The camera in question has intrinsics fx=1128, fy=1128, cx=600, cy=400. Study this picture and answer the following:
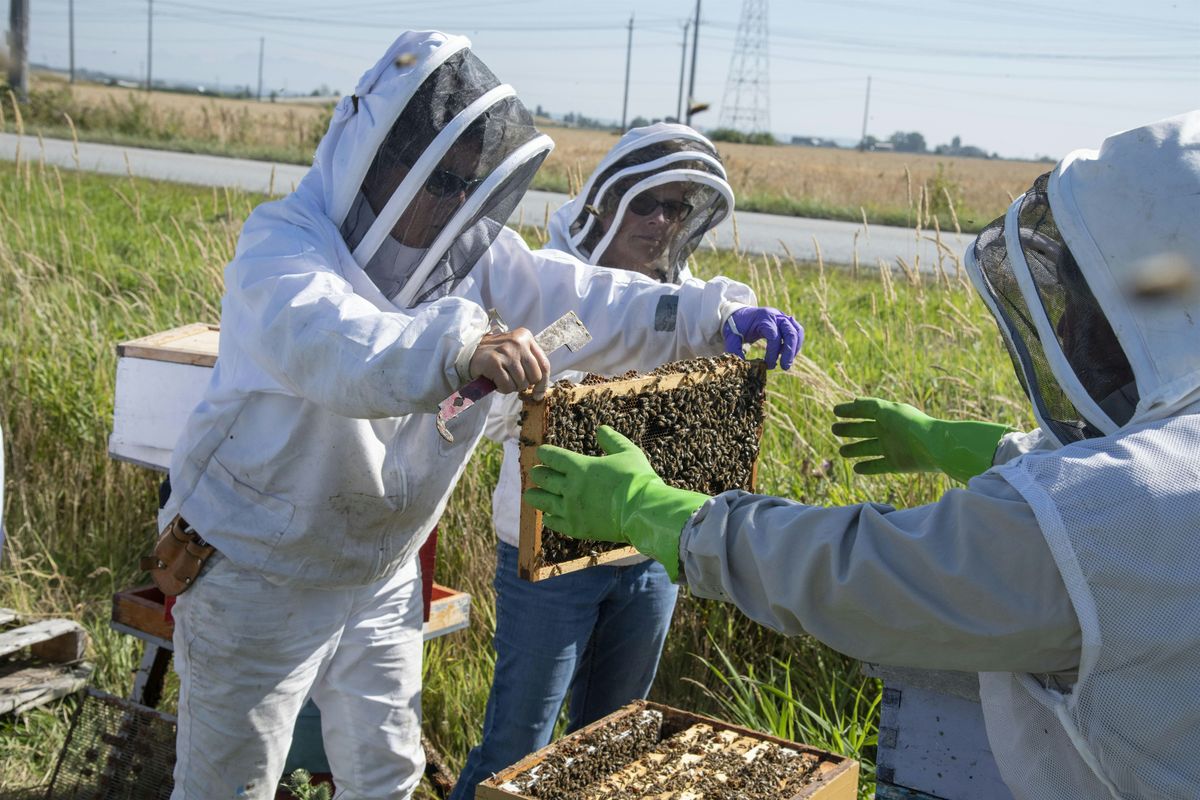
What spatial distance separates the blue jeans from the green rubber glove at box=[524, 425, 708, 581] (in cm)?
80

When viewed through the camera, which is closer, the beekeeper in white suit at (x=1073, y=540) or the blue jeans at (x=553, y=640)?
the beekeeper in white suit at (x=1073, y=540)

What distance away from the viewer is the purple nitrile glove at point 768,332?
11.7 ft

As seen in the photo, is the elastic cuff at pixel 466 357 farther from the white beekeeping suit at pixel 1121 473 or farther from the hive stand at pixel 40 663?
the hive stand at pixel 40 663

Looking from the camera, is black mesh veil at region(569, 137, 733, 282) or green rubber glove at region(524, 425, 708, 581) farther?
black mesh veil at region(569, 137, 733, 282)

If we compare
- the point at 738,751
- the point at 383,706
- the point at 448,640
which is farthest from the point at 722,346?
the point at 448,640

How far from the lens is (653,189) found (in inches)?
173

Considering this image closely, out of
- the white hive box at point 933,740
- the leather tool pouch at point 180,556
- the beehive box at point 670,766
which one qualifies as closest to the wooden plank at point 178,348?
the leather tool pouch at point 180,556

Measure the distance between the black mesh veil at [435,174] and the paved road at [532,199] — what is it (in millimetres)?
14241

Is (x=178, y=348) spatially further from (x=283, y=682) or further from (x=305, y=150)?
(x=305, y=150)

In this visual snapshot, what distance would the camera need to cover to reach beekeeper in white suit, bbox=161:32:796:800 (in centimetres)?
283

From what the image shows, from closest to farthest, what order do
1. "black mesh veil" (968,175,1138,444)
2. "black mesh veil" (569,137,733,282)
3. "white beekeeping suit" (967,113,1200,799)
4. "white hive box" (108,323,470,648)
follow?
1. "white beekeeping suit" (967,113,1200,799)
2. "black mesh veil" (968,175,1138,444)
3. "white hive box" (108,323,470,648)
4. "black mesh veil" (569,137,733,282)

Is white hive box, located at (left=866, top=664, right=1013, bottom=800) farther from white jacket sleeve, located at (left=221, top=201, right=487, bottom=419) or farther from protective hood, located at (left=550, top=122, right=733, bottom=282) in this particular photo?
protective hood, located at (left=550, top=122, right=733, bottom=282)

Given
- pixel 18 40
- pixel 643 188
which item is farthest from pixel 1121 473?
pixel 18 40

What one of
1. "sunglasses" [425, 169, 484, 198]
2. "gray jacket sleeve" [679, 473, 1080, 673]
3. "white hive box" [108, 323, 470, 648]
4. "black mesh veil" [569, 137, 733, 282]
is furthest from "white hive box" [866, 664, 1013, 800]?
"black mesh veil" [569, 137, 733, 282]
